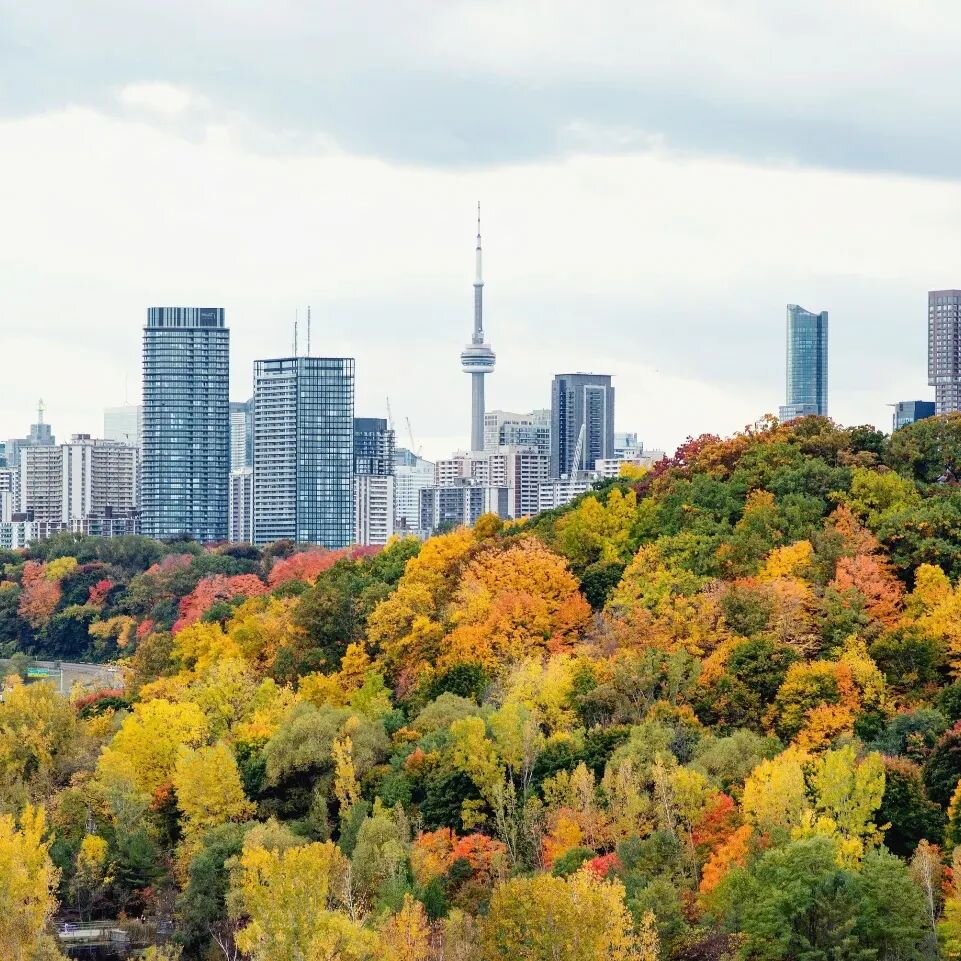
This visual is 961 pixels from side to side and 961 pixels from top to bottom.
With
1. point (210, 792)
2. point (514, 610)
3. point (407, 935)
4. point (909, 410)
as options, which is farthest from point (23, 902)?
point (909, 410)

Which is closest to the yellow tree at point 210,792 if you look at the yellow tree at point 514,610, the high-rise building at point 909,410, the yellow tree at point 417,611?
the yellow tree at point 514,610

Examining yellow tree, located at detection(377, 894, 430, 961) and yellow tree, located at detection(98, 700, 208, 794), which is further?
yellow tree, located at detection(98, 700, 208, 794)

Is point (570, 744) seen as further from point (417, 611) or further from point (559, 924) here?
point (559, 924)

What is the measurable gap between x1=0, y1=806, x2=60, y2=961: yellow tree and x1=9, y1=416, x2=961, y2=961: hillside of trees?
66 mm

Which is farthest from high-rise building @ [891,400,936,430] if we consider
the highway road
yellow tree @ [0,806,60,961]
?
yellow tree @ [0,806,60,961]

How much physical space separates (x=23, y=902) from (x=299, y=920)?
7199 mm

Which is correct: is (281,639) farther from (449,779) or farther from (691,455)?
(449,779)

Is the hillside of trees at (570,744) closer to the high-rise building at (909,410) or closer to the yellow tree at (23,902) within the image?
the yellow tree at (23,902)

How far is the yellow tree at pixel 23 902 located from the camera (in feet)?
145

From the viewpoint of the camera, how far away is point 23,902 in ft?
150

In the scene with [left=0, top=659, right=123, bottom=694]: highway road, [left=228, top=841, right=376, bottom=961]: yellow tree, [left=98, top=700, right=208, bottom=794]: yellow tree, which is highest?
[left=98, top=700, right=208, bottom=794]: yellow tree

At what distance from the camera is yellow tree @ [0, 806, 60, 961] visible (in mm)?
44188

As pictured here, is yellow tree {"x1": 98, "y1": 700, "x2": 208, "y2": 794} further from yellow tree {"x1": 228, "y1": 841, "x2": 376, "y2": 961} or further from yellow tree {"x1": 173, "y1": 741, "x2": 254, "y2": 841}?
yellow tree {"x1": 228, "y1": 841, "x2": 376, "y2": 961}

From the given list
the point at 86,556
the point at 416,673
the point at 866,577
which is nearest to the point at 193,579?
the point at 86,556
